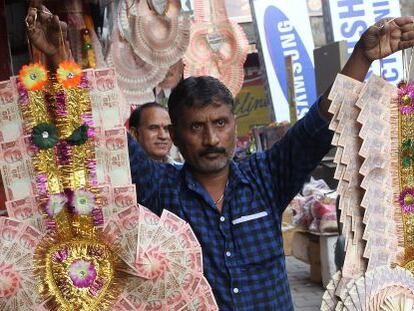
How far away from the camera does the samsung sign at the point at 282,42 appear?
8258 mm

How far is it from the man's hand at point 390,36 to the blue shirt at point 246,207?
0.23 m

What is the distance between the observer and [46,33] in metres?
1.49

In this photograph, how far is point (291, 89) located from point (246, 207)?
Result: 634 centimetres

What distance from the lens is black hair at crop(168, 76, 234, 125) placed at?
1696 mm

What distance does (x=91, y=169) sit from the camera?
155 cm

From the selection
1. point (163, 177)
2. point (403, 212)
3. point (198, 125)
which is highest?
point (198, 125)

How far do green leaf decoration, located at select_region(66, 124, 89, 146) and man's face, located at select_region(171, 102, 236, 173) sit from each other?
0.30 meters

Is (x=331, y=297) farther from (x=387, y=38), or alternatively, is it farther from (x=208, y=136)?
(x=387, y=38)

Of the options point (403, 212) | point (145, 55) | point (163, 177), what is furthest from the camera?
point (145, 55)

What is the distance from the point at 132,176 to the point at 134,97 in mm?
2169

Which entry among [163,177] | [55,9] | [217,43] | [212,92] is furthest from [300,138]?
[217,43]

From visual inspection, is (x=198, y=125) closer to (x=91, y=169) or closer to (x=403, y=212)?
(x=91, y=169)

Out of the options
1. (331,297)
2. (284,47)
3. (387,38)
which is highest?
(284,47)

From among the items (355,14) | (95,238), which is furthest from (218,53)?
(95,238)
